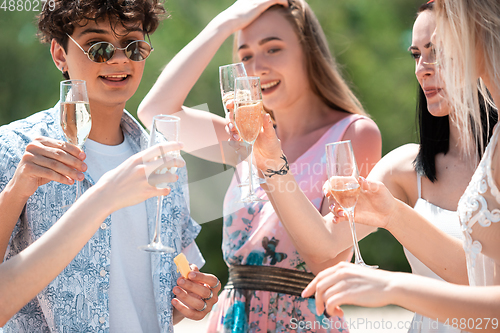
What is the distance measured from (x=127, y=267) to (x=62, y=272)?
0.35 meters

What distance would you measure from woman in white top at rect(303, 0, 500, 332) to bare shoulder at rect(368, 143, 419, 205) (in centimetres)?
49

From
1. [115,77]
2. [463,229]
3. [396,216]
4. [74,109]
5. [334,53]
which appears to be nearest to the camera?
[463,229]

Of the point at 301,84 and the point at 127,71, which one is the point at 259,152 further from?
the point at 301,84

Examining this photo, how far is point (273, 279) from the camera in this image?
296 centimetres

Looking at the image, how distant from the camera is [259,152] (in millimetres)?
2588

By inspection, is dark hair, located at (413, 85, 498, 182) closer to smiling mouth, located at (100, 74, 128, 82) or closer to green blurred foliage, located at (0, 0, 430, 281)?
smiling mouth, located at (100, 74, 128, 82)

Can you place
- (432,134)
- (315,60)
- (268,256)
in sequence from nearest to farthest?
1. (432,134)
2. (268,256)
3. (315,60)

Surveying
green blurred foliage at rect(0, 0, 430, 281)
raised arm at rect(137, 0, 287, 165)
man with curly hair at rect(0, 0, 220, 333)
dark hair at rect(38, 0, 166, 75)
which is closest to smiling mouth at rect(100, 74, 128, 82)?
man with curly hair at rect(0, 0, 220, 333)

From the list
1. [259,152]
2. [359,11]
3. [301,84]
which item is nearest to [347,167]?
[259,152]

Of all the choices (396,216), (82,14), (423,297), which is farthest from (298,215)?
(82,14)

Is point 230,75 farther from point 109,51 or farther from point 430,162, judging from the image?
point 430,162

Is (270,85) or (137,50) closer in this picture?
(137,50)

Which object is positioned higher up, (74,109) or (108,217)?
(74,109)

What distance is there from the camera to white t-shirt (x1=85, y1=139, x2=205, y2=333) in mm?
2354
